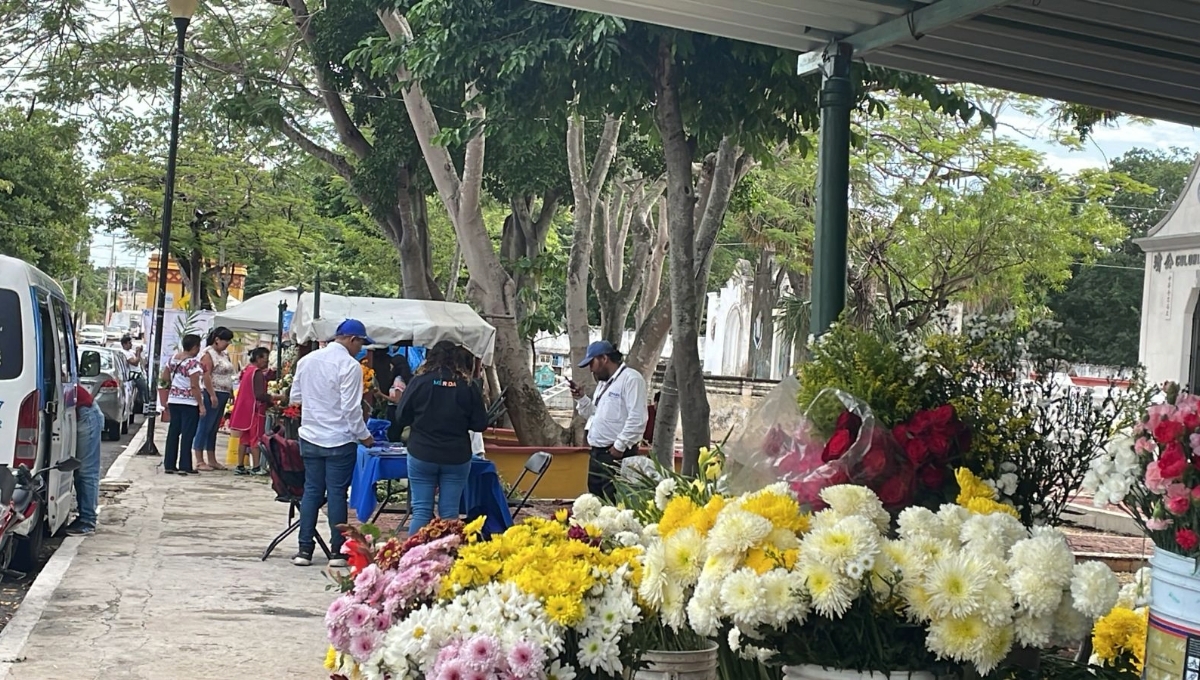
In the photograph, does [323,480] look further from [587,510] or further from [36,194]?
[36,194]

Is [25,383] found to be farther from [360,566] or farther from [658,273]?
[658,273]

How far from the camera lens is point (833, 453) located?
3613mm

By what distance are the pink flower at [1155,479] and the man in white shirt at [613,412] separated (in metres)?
8.09

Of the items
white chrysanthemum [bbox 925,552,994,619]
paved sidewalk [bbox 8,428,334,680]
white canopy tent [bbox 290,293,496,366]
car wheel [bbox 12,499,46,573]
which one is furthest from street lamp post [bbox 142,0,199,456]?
white chrysanthemum [bbox 925,552,994,619]

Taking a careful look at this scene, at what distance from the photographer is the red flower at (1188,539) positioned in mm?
2787

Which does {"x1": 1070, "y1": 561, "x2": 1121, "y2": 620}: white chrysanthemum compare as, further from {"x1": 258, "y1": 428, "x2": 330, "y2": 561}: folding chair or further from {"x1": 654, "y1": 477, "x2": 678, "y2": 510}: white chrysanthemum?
{"x1": 258, "y1": 428, "x2": 330, "y2": 561}: folding chair

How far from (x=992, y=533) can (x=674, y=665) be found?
2.82ft

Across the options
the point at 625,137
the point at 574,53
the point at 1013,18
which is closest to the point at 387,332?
the point at 625,137

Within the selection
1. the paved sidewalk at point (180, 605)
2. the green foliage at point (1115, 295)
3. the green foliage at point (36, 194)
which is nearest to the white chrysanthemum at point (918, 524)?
the paved sidewalk at point (180, 605)

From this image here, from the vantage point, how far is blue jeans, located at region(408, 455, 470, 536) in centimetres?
938

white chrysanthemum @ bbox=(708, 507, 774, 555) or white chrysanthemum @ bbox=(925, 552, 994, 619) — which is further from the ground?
white chrysanthemum @ bbox=(708, 507, 774, 555)

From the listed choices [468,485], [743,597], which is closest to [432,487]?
[468,485]

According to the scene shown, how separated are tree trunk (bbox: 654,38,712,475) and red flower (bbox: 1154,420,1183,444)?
6.78 meters

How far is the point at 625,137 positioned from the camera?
19.8m
